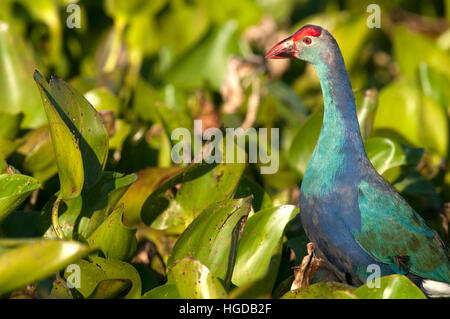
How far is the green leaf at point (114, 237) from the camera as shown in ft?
6.48

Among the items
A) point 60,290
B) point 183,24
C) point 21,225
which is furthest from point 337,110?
point 183,24

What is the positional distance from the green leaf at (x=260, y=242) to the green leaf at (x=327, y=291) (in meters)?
0.21

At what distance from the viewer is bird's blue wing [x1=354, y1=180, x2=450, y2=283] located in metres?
2.02

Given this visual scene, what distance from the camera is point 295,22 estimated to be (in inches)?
192

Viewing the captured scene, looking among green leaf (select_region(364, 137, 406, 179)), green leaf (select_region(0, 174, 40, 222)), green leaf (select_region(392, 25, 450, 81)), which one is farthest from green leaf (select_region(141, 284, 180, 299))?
green leaf (select_region(392, 25, 450, 81))

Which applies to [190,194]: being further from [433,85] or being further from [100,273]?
[433,85]

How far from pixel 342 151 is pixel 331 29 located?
2.16 meters

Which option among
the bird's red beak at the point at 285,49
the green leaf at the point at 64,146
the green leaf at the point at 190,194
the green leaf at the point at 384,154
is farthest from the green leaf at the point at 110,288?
the green leaf at the point at 384,154

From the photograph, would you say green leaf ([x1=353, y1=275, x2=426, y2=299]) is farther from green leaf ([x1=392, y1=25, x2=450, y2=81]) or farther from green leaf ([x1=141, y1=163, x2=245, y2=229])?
green leaf ([x1=392, y1=25, x2=450, y2=81])

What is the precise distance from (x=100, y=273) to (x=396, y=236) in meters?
0.92

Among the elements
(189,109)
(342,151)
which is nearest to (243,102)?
(189,109)

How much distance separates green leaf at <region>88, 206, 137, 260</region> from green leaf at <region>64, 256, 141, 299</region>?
0.29 ft

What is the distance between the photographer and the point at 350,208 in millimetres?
2012
